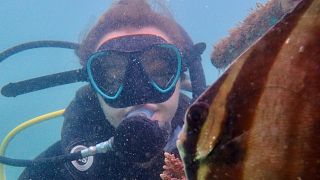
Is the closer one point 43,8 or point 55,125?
point 55,125

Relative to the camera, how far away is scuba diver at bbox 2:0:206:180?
10.9 ft

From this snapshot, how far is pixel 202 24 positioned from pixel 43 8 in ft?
100

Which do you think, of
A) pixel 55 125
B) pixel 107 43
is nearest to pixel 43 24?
pixel 55 125

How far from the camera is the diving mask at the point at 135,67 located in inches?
155

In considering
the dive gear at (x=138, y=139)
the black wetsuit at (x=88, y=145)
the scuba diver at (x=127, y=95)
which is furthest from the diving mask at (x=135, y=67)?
the dive gear at (x=138, y=139)

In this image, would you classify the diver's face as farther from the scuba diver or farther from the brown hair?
the brown hair

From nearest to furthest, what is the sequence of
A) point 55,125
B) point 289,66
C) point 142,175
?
point 289,66
point 142,175
point 55,125

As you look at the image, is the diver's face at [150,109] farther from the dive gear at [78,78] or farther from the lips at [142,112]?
the dive gear at [78,78]

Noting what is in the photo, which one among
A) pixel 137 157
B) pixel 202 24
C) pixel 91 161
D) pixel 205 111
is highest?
pixel 205 111

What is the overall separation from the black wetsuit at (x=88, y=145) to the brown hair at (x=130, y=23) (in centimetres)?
62

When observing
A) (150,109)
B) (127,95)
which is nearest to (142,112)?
(150,109)

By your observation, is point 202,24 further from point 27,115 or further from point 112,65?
point 112,65

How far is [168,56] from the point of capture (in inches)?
170

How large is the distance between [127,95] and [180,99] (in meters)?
1.03
